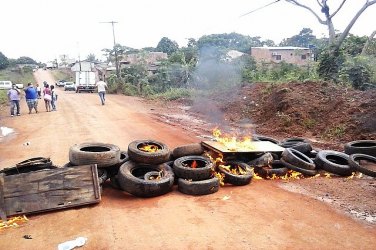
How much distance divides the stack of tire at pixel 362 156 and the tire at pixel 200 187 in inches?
133

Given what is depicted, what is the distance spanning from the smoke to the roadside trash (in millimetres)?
10852

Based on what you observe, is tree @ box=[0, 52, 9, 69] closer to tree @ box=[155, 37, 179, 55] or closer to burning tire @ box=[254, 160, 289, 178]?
tree @ box=[155, 37, 179, 55]

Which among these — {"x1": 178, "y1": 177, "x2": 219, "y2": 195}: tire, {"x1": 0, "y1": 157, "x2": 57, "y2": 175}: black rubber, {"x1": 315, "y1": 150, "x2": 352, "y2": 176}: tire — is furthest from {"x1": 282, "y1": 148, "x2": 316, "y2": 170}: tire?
{"x1": 0, "y1": 157, "x2": 57, "y2": 175}: black rubber

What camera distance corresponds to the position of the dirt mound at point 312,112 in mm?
12992

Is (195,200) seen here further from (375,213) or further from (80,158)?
(375,213)

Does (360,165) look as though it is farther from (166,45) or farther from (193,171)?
(166,45)

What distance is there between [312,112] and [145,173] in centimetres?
1000

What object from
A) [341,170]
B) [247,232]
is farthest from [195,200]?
[341,170]

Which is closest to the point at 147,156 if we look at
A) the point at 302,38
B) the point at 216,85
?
the point at 216,85

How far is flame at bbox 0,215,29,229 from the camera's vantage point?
5891 mm

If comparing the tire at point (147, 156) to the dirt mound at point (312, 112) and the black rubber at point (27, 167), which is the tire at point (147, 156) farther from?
the dirt mound at point (312, 112)

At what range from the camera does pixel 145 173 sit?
304 inches

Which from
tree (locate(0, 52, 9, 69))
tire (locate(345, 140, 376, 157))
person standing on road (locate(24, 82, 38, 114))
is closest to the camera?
tire (locate(345, 140, 376, 157))

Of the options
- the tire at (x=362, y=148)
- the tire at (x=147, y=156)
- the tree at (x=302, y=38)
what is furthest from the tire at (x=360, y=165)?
the tree at (x=302, y=38)
